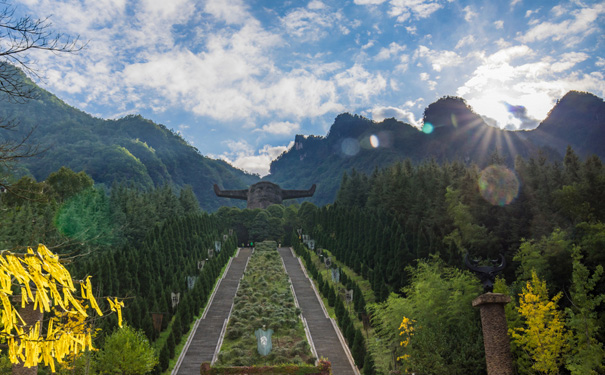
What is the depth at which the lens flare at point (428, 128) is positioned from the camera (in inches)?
6137

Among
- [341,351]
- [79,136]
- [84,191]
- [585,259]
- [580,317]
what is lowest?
[341,351]

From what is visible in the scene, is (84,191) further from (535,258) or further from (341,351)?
(535,258)

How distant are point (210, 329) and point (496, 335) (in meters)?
23.2

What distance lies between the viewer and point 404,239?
37500 mm

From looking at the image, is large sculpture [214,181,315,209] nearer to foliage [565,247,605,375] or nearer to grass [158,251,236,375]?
grass [158,251,236,375]

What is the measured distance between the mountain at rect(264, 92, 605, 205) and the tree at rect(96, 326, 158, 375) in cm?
7144

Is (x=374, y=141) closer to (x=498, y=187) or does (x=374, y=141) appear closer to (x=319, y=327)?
(x=498, y=187)

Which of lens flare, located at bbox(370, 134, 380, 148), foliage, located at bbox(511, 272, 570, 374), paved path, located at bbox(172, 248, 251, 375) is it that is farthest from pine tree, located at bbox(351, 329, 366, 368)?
lens flare, located at bbox(370, 134, 380, 148)

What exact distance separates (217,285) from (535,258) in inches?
1089

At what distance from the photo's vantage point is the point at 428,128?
518 ft

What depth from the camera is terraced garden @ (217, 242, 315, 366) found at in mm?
25516

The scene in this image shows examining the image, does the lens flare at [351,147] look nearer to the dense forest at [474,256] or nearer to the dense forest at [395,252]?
the dense forest at [395,252]

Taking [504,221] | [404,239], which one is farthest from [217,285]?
[504,221]

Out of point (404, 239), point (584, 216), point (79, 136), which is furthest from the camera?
point (79, 136)
